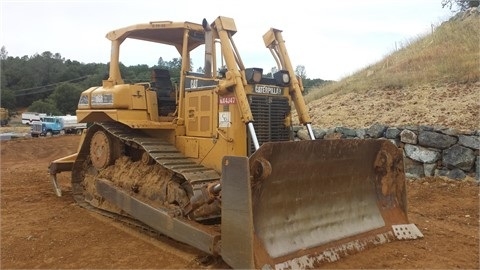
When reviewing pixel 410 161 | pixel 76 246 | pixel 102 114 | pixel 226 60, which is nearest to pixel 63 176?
pixel 102 114

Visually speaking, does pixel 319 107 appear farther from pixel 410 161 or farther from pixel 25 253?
pixel 25 253

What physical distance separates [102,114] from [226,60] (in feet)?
8.79

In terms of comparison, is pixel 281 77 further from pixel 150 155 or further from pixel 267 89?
pixel 150 155

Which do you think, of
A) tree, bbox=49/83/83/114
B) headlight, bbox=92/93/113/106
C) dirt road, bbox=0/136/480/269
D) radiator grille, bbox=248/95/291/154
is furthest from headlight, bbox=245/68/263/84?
tree, bbox=49/83/83/114

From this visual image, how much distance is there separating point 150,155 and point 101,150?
68.0 inches

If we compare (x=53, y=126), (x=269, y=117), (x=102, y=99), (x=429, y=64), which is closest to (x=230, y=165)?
(x=269, y=117)

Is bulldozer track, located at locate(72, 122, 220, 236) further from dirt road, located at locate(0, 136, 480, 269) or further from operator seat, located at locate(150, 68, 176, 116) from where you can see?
operator seat, located at locate(150, 68, 176, 116)

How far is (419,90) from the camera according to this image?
1148 cm

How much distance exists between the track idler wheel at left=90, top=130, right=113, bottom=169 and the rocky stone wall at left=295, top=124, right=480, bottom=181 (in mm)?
5636

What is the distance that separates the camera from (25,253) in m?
5.16

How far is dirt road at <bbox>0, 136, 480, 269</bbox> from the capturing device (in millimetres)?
4750

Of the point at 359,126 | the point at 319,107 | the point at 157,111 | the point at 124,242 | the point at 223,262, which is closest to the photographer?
the point at 223,262

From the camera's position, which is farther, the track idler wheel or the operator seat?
the operator seat

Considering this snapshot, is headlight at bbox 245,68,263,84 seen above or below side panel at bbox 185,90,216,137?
above
